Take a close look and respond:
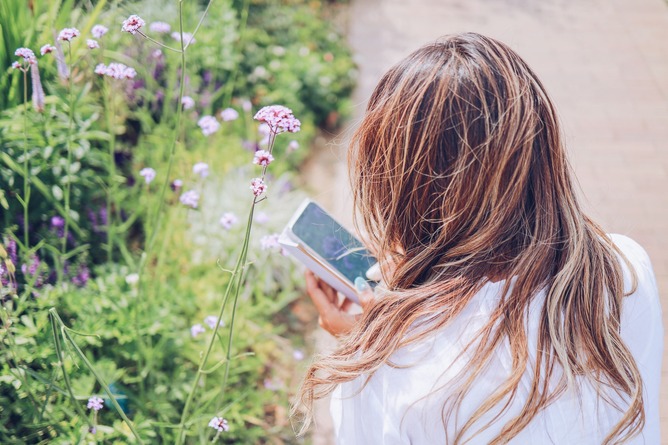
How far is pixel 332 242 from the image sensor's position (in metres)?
1.91

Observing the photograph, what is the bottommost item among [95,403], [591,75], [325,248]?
[591,75]

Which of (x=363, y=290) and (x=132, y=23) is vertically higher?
(x=132, y=23)

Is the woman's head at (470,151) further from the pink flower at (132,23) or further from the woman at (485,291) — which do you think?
the pink flower at (132,23)

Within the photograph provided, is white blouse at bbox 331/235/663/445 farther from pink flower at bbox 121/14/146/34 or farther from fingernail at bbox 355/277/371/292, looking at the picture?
pink flower at bbox 121/14/146/34

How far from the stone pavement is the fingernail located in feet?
4.24

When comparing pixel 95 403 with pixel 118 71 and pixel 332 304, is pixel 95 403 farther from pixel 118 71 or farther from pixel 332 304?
pixel 118 71

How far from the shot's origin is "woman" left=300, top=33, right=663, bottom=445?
4.17 ft

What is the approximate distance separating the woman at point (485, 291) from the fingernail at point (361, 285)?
0.43 metres

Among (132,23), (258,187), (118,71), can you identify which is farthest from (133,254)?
(258,187)

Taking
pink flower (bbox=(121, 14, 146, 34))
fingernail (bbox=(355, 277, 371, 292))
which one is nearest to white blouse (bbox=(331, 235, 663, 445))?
fingernail (bbox=(355, 277, 371, 292))

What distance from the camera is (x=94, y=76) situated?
102 inches

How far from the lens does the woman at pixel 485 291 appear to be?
127cm

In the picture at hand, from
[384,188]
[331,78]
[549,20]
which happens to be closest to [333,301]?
[384,188]

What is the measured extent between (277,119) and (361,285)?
69 centimetres
